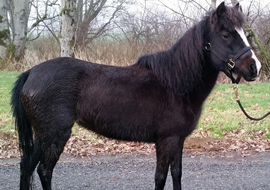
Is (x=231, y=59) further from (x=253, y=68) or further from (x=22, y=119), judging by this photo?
(x=22, y=119)

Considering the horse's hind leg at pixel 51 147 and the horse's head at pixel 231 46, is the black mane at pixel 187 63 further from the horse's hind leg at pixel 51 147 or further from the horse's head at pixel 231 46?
the horse's hind leg at pixel 51 147

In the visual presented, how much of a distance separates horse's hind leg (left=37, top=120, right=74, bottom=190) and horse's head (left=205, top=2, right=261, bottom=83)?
70.3 inches

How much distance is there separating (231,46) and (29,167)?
2637mm

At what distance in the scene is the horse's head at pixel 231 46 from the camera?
3635 mm

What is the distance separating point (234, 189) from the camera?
4730 mm

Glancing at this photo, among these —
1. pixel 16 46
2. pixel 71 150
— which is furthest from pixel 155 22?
pixel 71 150

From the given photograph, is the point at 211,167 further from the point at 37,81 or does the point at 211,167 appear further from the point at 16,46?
the point at 16,46

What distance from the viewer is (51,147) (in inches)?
155

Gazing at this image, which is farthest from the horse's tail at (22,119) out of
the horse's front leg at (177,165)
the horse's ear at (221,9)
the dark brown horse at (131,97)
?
the horse's ear at (221,9)

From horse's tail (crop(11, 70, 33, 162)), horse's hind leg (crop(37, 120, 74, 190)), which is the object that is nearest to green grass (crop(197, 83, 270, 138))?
horse's hind leg (crop(37, 120, 74, 190))

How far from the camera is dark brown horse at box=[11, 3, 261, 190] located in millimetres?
3902

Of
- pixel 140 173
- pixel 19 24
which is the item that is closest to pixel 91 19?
pixel 19 24

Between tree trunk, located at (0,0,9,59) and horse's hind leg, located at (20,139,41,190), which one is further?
tree trunk, located at (0,0,9,59)

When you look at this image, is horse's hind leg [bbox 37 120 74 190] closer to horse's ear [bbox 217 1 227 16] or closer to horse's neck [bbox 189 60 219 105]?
horse's neck [bbox 189 60 219 105]
